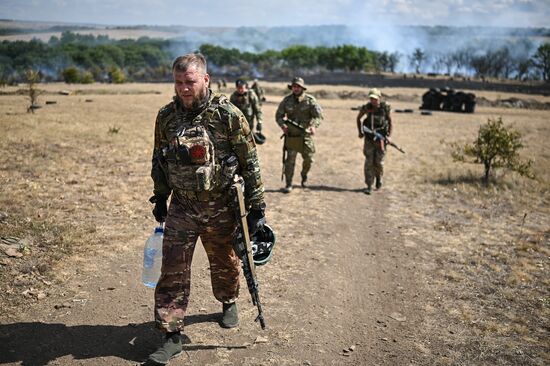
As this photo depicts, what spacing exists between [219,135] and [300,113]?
5691mm

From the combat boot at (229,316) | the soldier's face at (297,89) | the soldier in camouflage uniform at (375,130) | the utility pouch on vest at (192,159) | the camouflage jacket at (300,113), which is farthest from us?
the soldier in camouflage uniform at (375,130)

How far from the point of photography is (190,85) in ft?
11.1

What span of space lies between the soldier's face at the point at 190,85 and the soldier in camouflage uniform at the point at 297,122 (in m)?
5.60

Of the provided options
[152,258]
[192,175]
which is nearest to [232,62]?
[152,258]

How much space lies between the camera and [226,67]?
11281 cm

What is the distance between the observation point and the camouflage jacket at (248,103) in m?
10.9

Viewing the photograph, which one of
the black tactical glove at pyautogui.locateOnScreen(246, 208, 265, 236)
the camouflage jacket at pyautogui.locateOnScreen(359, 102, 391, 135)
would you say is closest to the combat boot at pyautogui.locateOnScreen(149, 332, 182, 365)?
the black tactical glove at pyautogui.locateOnScreen(246, 208, 265, 236)

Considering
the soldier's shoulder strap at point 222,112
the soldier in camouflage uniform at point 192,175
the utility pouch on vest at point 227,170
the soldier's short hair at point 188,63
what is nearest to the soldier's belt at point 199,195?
the soldier in camouflage uniform at point 192,175

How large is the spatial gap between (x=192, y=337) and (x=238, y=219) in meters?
1.15

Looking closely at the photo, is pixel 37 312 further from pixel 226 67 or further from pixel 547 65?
pixel 226 67

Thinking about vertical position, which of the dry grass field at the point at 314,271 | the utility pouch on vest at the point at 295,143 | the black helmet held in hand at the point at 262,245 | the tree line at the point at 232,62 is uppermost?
the tree line at the point at 232,62

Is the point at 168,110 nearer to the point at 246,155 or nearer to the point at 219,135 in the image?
the point at 219,135

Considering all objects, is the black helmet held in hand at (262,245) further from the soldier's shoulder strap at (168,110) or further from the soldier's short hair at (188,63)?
the soldier's short hair at (188,63)

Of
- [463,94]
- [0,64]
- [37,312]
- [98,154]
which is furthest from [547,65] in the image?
[37,312]
